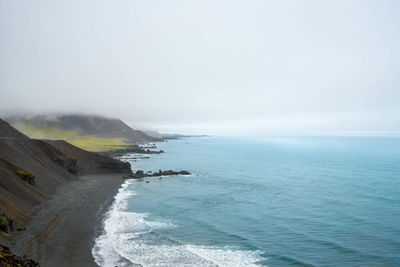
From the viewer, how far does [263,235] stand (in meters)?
A: 34.5

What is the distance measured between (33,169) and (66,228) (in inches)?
1020

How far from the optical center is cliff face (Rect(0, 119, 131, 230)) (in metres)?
36.7

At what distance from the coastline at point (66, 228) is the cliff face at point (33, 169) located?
2013mm

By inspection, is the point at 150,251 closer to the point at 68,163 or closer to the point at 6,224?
the point at 6,224

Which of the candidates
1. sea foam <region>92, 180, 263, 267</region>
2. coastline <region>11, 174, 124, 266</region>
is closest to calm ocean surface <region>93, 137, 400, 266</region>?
sea foam <region>92, 180, 263, 267</region>

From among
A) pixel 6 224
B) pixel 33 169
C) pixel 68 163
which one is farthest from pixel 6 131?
pixel 6 224

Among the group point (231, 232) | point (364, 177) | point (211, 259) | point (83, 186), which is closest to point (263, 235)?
point (231, 232)

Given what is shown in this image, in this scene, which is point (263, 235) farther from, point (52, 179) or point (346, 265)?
point (52, 179)

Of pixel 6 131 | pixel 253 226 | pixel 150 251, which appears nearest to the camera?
pixel 150 251

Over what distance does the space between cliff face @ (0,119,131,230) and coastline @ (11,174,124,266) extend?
2.01 m

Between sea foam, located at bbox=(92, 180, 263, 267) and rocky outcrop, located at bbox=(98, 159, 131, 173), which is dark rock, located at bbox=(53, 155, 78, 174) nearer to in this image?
rocky outcrop, located at bbox=(98, 159, 131, 173)

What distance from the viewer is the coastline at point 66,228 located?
1015 inches

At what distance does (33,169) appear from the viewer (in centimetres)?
5372

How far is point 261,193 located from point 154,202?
2290 centimetres
